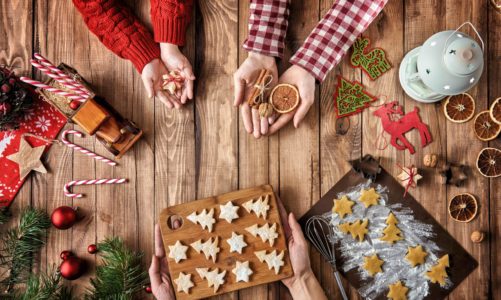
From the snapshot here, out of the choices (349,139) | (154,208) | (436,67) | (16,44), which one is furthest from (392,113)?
(16,44)

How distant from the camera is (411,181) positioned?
149 centimetres

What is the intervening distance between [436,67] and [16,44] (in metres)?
1.61

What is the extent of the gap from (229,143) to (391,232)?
72 cm

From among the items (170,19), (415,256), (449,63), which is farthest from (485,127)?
(170,19)

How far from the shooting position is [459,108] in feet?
4.92

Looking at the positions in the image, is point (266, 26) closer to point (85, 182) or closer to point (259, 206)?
point (259, 206)

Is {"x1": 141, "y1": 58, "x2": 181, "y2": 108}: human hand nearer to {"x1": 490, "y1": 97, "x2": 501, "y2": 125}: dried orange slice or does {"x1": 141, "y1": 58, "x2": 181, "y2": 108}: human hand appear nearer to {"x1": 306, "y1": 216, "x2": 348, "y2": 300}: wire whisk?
{"x1": 306, "y1": 216, "x2": 348, "y2": 300}: wire whisk

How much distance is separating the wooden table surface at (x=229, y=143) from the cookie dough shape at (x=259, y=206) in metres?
0.10

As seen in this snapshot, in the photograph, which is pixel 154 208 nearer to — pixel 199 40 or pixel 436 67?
pixel 199 40

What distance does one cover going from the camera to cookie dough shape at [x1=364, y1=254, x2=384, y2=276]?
1478 millimetres

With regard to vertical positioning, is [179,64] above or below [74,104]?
above

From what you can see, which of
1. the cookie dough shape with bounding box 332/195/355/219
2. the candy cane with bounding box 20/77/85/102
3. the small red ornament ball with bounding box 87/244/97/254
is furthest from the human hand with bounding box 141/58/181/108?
the cookie dough shape with bounding box 332/195/355/219

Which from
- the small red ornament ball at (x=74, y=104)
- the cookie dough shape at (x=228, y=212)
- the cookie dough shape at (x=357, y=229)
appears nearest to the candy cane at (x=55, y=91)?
the small red ornament ball at (x=74, y=104)

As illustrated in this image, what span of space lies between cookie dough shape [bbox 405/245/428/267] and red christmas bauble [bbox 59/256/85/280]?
4.14 feet
